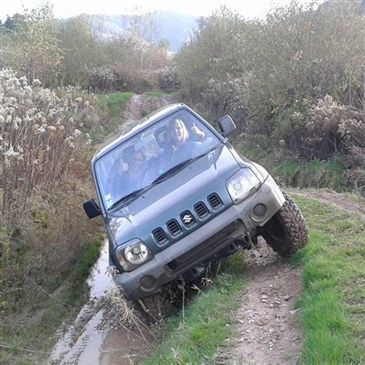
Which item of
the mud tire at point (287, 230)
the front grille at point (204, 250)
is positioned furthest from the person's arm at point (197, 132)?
the front grille at point (204, 250)

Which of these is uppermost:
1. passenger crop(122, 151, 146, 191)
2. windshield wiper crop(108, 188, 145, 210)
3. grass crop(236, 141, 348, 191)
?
passenger crop(122, 151, 146, 191)

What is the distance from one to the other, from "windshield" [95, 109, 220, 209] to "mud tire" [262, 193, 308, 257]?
1.03 metres

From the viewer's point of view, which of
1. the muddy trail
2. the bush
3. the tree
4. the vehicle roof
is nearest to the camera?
the muddy trail

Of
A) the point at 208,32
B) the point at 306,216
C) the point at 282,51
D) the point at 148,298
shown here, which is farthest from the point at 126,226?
the point at 208,32

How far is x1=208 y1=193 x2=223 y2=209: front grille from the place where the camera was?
5403 millimetres

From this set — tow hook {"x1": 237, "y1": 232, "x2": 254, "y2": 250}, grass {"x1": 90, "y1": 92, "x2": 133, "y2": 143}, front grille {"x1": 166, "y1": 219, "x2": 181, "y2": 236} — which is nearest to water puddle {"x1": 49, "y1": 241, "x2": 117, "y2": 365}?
front grille {"x1": 166, "y1": 219, "x2": 181, "y2": 236}

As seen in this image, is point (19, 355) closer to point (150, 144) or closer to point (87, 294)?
point (87, 294)

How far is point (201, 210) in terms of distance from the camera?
17.7ft

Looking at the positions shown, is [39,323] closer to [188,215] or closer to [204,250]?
[204,250]

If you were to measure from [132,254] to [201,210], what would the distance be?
739 millimetres

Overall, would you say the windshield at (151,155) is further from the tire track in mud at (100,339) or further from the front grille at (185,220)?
the front grille at (185,220)

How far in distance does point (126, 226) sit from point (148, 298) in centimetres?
76

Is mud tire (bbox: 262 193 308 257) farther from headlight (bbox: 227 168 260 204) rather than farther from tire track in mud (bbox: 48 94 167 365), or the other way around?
tire track in mud (bbox: 48 94 167 365)

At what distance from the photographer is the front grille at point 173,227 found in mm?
5352
